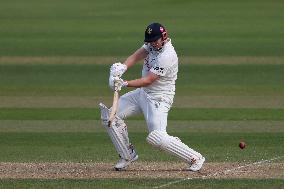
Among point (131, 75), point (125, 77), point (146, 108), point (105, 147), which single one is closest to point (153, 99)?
point (146, 108)

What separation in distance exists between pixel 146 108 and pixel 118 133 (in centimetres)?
46

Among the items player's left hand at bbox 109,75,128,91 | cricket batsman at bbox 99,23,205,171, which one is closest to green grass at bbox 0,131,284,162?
cricket batsman at bbox 99,23,205,171

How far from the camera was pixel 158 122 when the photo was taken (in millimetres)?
13578

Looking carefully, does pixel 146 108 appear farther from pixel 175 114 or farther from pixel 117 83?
pixel 175 114

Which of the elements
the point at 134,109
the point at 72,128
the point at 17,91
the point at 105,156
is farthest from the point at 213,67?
the point at 134,109

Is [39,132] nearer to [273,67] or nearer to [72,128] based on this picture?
[72,128]

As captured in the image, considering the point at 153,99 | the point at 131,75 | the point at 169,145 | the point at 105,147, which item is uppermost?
the point at 153,99

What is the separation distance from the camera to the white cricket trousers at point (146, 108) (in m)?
13.6

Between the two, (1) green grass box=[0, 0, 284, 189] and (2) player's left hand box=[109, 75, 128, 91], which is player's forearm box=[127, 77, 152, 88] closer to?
(2) player's left hand box=[109, 75, 128, 91]

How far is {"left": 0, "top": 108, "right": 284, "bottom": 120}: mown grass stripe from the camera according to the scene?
68.5ft

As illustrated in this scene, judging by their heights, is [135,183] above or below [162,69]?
below

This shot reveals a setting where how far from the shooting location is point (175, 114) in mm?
21562

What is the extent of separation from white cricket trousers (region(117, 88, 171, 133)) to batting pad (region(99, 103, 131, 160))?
131 millimetres

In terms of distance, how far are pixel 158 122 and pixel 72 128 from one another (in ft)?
19.4
